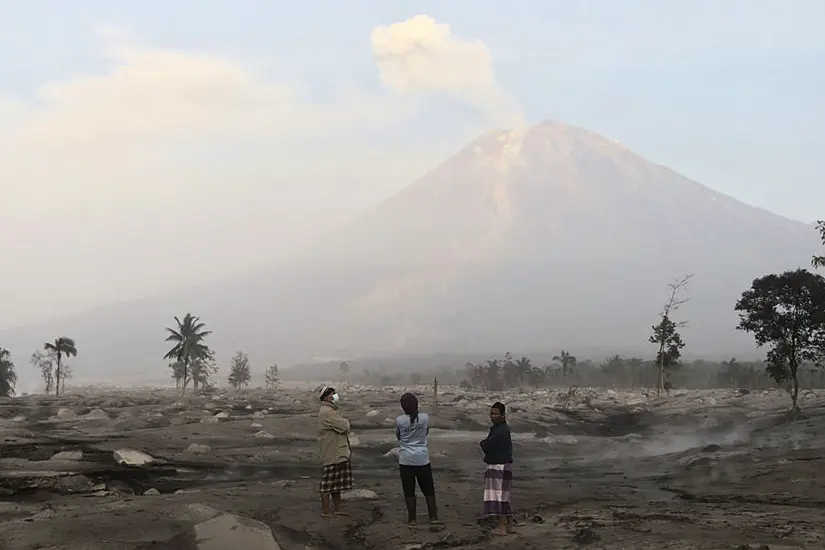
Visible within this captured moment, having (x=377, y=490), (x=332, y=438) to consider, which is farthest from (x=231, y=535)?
(x=377, y=490)

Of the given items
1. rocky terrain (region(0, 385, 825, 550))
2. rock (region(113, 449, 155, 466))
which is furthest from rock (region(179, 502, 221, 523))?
rock (region(113, 449, 155, 466))

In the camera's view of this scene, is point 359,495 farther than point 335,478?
Yes

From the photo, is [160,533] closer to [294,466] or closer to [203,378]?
[294,466]

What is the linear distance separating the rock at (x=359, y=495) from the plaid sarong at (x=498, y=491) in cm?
311

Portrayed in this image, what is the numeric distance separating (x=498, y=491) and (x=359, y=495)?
3.40 m

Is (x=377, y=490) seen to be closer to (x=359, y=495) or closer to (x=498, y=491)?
(x=359, y=495)

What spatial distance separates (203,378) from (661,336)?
6120 cm

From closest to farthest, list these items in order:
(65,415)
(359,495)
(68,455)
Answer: (359,495) → (68,455) → (65,415)

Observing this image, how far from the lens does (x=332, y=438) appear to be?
33.8 feet

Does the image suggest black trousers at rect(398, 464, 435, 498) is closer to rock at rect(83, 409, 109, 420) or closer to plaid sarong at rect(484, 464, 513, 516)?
plaid sarong at rect(484, 464, 513, 516)

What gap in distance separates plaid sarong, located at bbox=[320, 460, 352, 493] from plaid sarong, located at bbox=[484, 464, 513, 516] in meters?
2.08

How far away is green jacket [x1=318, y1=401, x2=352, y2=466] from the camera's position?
1027 centimetres

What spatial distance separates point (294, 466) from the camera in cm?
1719

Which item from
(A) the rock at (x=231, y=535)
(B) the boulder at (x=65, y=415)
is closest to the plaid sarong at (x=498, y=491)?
(A) the rock at (x=231, y=535)
